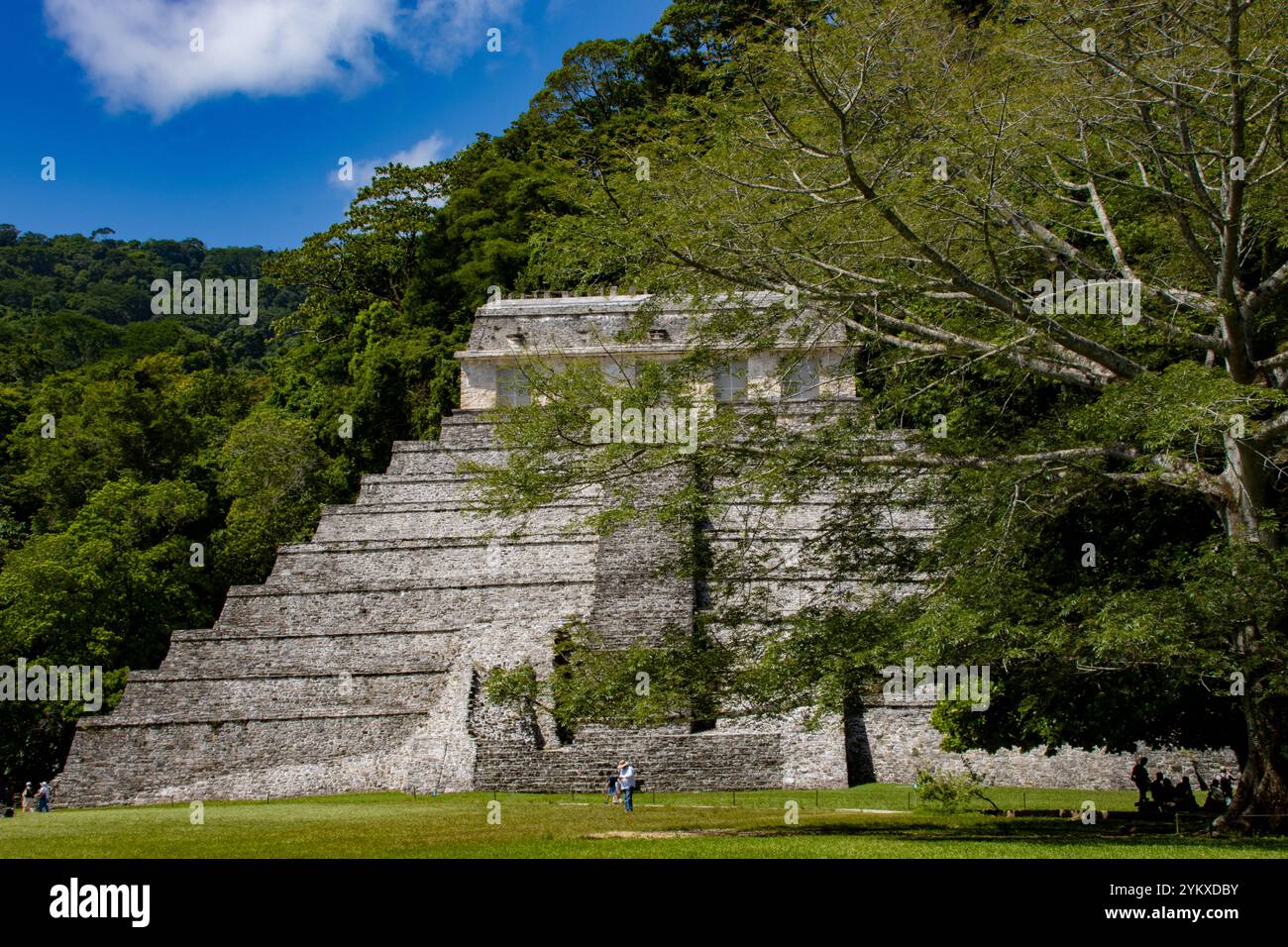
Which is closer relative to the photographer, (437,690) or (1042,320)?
(1042,320)

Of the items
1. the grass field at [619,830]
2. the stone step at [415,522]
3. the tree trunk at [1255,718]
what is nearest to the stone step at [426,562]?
the stone step at [415,522]

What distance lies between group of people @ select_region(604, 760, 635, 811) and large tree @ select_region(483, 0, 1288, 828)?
11.6ft

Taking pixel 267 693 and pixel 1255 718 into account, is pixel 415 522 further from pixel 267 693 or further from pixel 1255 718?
pixel 1255 718

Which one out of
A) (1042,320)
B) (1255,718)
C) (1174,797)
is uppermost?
(1042,320)

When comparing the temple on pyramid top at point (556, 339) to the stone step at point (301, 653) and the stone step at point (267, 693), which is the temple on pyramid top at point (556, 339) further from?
the stone step at point (267, 693)

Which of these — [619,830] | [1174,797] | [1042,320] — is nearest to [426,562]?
[619,830]

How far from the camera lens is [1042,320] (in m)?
12.9

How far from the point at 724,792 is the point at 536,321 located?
20.9 m

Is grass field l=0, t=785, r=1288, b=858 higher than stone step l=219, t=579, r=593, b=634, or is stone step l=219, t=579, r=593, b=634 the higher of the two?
stone step l=219, t=579, r=593, b=634

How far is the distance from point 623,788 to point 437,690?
25.9 ft

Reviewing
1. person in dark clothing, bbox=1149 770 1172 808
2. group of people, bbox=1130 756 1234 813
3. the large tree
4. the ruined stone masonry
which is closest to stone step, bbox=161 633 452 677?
the ruined stone masonry

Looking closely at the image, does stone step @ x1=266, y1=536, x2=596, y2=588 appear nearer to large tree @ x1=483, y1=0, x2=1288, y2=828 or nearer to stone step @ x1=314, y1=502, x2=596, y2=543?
stone step @ x1=314, y1=502, x2=596, y2=543

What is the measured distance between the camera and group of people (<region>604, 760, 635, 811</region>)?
16.1 m
